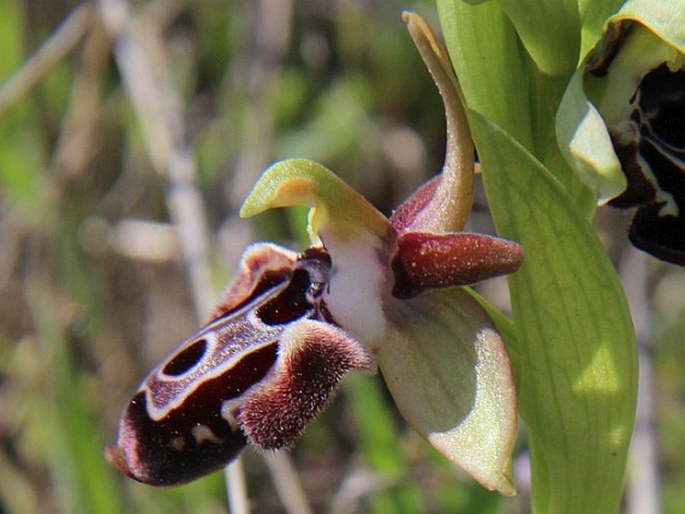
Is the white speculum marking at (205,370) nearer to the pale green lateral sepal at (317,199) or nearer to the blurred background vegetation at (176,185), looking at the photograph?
the pale green lateral sepal at (317,199)

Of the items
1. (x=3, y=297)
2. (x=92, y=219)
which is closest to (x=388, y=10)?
(x=92, y=219)

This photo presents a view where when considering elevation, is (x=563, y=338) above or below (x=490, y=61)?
below

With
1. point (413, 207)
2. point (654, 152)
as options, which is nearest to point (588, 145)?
point (654, 152)

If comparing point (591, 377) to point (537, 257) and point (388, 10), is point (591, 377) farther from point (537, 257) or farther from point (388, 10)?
point (388, 10)

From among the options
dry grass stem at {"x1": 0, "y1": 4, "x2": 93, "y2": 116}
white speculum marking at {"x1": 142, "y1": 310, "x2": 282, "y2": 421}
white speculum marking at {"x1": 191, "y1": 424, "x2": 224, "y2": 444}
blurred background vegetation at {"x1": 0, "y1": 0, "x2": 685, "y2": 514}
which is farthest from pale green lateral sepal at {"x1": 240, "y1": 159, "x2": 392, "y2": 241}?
dry grass stem at {"x1": 0, "y1": 4, "x2": 93, "y2": 116}

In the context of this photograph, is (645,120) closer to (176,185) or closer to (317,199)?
(317,199)

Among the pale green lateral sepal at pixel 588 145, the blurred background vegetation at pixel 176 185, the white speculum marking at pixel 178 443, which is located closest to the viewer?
the pale green lateral sepal at pixel 588 145

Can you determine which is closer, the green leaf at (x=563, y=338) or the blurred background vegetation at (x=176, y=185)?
the green leaf at (x=563, y=338)

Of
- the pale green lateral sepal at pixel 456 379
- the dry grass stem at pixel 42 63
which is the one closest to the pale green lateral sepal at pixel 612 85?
the pale green lateral sepal at pixel 456 379

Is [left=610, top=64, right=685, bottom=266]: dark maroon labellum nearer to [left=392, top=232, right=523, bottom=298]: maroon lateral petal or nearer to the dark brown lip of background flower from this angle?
the dark brown lip of background flower
